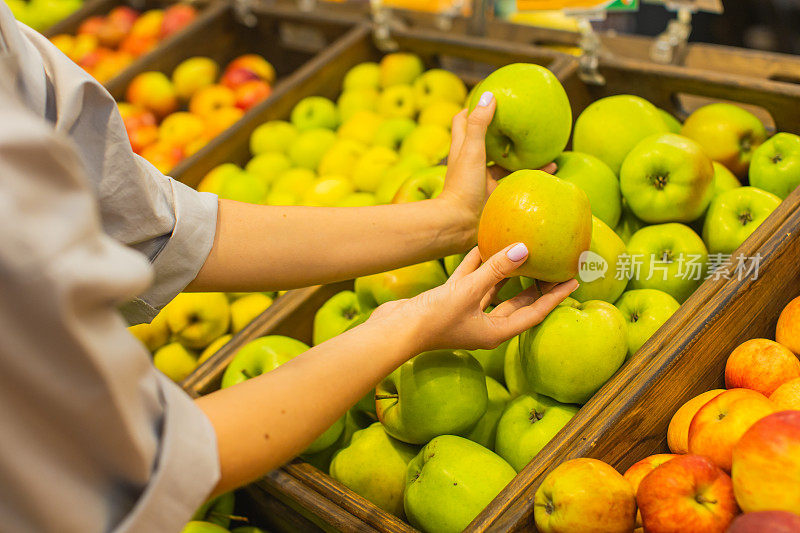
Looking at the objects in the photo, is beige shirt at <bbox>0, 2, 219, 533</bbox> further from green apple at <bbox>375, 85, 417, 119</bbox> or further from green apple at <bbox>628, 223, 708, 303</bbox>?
green apple at <bbox>375, 85, 417, 119</bbox>

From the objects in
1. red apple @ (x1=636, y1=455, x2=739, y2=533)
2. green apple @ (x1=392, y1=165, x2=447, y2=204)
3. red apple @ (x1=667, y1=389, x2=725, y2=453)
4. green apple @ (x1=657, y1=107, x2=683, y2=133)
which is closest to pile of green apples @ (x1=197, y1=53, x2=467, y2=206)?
green apple @ (x1=392, y1=165, x2=447, y2=204)

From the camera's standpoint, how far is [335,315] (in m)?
1.50

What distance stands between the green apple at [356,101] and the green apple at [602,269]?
129 centimetres

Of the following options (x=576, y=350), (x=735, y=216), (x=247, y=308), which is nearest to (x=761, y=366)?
(x=576, y=350)

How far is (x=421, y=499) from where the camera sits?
108 centimetres

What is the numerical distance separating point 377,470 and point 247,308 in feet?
2.26

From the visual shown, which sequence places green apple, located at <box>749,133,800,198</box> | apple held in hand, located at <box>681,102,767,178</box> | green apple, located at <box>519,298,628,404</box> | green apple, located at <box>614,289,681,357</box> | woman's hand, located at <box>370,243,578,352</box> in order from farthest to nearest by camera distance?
apple held in hand, located at <box>681,102,767,178</box> < green apple, located at <box>749,133,800,198</box> < green apple, located at <box>614,289,681,357</box> < green apple, located at <box>519,298,628,404</box> < woman's hand, located at <box>370,243,578,352</box>

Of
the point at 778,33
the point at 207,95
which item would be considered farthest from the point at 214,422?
the point at 778,33

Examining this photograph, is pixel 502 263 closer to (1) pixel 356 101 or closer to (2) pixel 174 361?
(2) pixel 174 361

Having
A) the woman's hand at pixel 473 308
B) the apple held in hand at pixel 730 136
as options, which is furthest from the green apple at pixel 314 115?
the woman's hand at pixel 473 308

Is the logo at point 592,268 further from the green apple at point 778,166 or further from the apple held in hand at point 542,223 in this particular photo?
the green apple at point 778,166

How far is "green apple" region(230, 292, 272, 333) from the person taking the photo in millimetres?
1738

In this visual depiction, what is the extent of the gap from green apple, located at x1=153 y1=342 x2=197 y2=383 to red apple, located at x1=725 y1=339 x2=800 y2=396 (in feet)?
3.93

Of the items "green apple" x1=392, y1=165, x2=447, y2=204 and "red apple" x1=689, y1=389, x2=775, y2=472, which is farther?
"green apple" x1=392, y1=165, x2=447, y2=204
